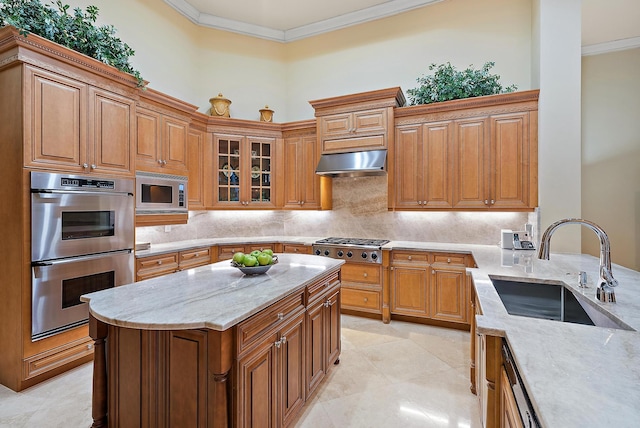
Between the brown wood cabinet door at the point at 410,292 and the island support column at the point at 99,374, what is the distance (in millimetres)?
2993

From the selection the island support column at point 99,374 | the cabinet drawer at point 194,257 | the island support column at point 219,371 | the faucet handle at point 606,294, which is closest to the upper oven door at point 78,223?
the cabinet drawer at point 194,257

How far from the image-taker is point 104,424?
1603mm

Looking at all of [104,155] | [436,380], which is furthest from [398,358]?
[104,155]

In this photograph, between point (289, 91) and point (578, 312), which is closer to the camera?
point (578, 312)

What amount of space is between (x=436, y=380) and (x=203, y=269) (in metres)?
2.09

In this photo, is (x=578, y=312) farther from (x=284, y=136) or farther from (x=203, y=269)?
(x=284, y=136)

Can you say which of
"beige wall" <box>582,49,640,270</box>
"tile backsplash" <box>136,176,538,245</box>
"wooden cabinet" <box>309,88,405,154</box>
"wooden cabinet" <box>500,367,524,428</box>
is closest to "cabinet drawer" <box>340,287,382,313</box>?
"tile backsplash" <box>136,176,538,245</box>

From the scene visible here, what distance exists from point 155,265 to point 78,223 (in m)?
0.94

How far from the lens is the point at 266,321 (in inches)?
63.1

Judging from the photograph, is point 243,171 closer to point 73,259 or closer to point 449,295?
point 73,259

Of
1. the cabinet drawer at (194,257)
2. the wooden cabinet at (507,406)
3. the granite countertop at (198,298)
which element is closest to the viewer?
the wooden cabinet at (507,406)

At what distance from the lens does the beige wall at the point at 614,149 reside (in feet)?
13.0

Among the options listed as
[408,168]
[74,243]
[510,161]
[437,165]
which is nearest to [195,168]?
[74,243]

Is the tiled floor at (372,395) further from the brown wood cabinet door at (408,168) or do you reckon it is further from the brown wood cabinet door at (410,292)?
the brown wood cabinet door at (408,168)
